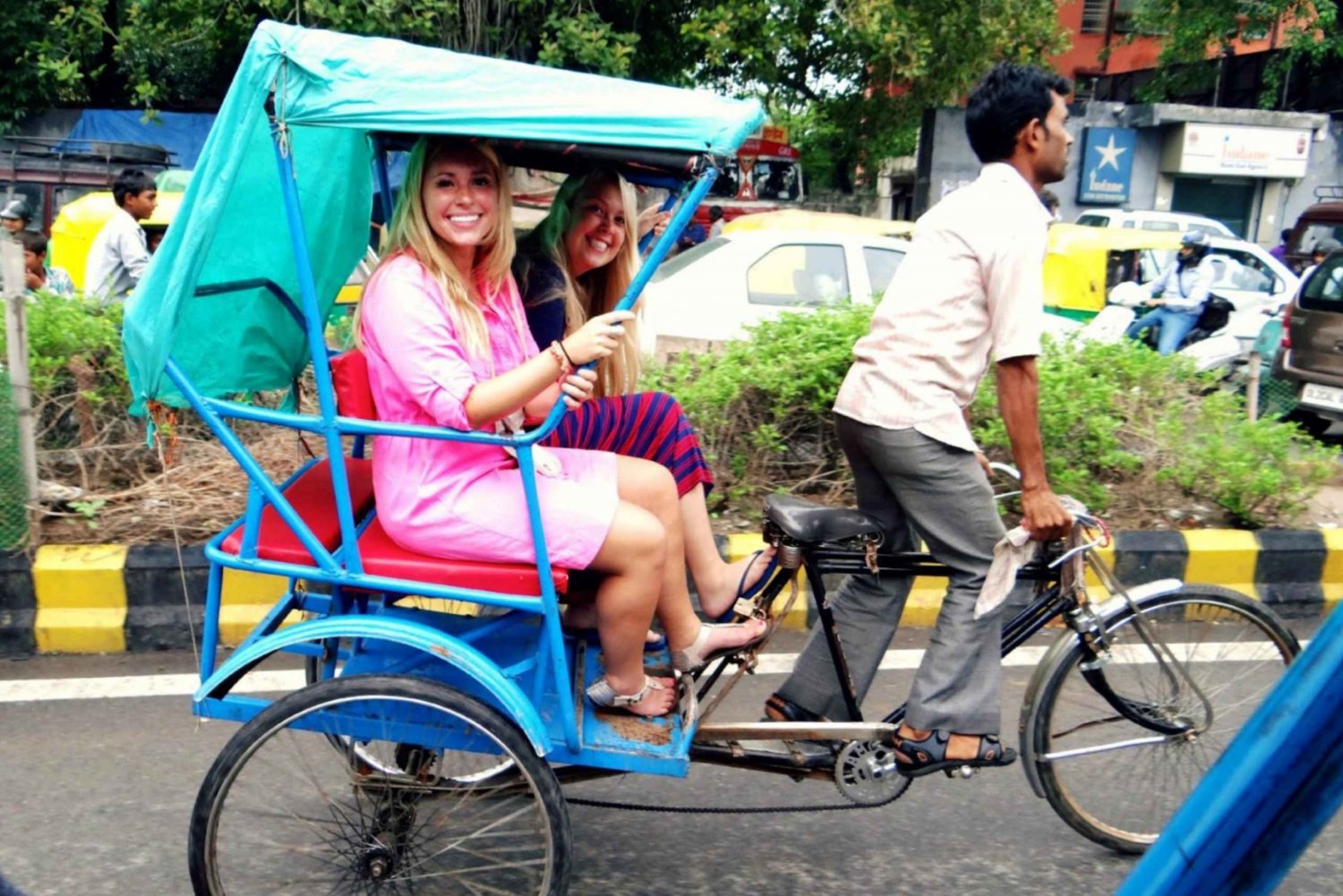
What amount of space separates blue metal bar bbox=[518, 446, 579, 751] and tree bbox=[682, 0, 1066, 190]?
1032cm

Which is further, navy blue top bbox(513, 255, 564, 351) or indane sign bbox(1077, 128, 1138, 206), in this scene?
indane sign bbox(1077, 128, 1138, 206)

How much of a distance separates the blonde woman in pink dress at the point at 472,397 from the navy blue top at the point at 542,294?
219 mm

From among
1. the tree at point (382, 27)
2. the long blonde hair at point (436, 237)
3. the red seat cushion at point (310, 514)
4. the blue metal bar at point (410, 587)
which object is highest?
the tree at point (382, 27)

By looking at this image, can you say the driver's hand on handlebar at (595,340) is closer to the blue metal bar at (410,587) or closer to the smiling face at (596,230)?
the blue metal bar at (410,587)

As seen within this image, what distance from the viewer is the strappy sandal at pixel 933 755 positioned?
8.73ft

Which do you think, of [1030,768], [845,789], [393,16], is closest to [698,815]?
[845,789]

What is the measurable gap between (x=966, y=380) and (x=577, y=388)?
977 mm

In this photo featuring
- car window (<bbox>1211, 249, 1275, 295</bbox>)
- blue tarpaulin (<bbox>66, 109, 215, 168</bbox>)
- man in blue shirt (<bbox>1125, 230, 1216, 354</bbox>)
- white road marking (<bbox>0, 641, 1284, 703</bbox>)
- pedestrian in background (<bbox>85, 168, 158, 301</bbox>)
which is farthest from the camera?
blue tarpaulin (<bbox>66, 109, 215, 168</bbox>)

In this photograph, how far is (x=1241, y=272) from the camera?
36.6ft

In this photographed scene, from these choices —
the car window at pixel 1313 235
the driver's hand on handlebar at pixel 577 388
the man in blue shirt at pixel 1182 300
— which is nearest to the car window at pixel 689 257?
the man in blue shirt at pixel 1182 300

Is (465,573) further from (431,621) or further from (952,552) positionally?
(952,552)

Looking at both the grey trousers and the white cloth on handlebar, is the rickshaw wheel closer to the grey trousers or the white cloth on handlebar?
the grey trousers

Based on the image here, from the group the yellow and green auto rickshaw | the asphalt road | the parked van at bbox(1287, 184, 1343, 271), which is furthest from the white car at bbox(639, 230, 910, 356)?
the parked van at bbox(1287, 184, 1343, 271)

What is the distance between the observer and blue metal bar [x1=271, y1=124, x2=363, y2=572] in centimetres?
224
